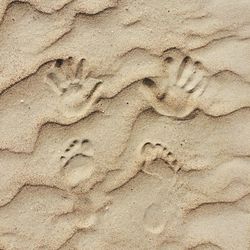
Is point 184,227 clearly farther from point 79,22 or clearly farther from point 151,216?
point 79,22

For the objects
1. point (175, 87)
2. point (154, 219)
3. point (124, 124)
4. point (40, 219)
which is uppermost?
point (175, 87)

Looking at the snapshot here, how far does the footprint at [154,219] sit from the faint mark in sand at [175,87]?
13.7 inches

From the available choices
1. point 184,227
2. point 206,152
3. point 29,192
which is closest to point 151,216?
point 184,227

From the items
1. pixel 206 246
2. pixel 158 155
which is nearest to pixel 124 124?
pixel 158 155

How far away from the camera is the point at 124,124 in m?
1.91

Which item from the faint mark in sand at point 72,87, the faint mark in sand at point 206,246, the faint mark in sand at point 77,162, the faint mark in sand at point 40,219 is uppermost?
the faint mark in sand at point 72,87

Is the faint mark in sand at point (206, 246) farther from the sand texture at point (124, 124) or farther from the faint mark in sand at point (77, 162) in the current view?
the faint mark in sand at point (77, 162)

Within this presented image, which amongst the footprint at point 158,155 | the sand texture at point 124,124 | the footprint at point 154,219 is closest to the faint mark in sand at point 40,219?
the sand texture at point 124,124

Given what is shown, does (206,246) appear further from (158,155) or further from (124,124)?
(124,124)

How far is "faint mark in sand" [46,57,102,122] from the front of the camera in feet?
6.21

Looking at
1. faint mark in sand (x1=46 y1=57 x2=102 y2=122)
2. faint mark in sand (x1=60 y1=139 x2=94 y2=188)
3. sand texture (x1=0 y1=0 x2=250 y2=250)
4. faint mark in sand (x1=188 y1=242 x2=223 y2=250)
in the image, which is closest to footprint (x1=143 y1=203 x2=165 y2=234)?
sand texture (x1=0 y1=0 x2=250 y2=250)

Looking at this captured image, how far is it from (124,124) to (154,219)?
362mm

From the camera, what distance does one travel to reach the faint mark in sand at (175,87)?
192 centimetres

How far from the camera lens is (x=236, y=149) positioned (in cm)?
195
